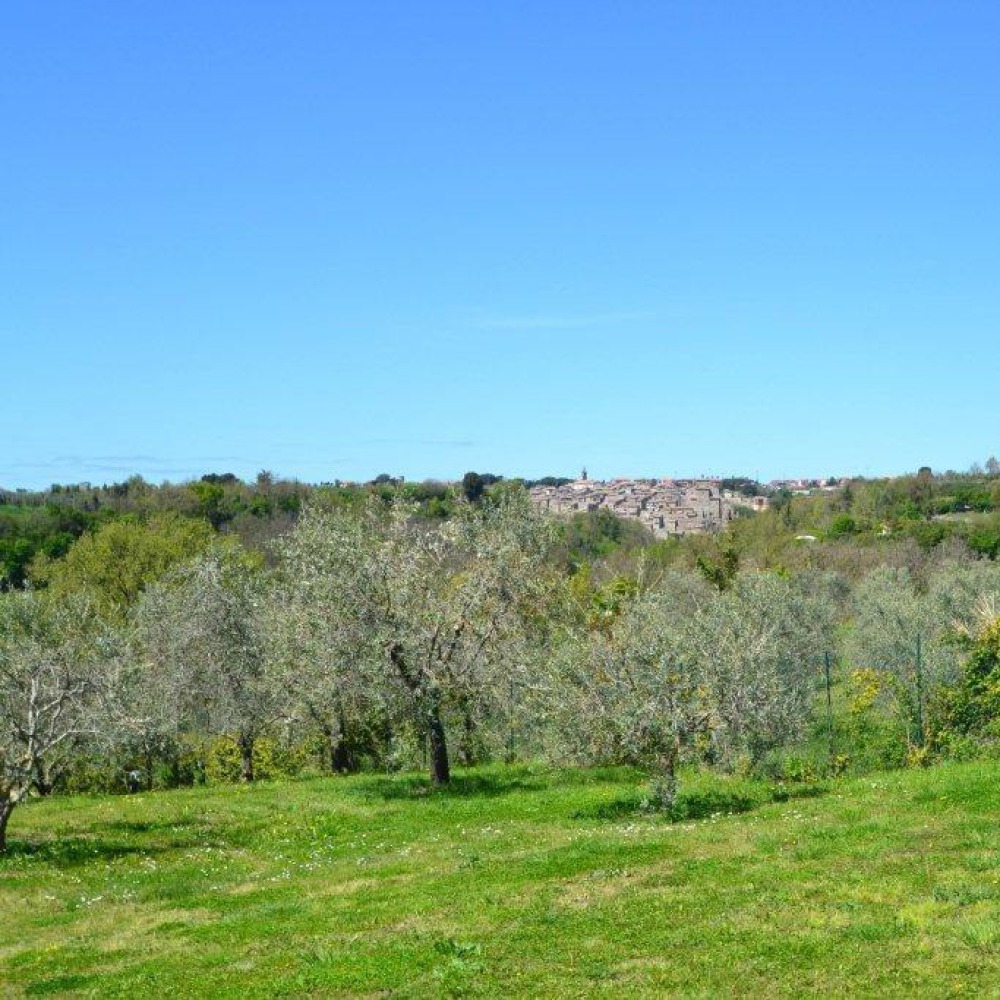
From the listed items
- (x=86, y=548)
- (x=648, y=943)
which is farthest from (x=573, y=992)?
(x=86, y=548)

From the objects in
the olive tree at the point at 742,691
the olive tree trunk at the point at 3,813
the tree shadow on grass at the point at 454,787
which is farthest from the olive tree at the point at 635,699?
the olive tree trunk at the point at 3,813

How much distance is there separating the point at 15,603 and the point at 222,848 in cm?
3013

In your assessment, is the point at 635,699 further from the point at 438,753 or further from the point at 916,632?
the point at 916,632

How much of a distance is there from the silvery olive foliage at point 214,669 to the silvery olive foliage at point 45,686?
2.05 metres

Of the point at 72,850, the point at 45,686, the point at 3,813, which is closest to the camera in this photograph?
the point at 3,813

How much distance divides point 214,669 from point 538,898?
24.8 metres

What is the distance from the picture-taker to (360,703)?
2961 centimetres

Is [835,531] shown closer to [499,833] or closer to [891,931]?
[499,833]

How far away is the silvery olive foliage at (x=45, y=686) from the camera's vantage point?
22.9 meters

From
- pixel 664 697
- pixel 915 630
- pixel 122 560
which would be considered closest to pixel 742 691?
pixel 664 697

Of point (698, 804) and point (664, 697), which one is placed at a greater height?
point (664, 697)

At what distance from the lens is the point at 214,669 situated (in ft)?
124

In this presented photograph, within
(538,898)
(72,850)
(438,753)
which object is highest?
(538,898)

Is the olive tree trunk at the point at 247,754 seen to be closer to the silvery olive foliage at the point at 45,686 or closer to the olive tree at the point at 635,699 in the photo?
the silvery olive foliage at the point at 45,686
